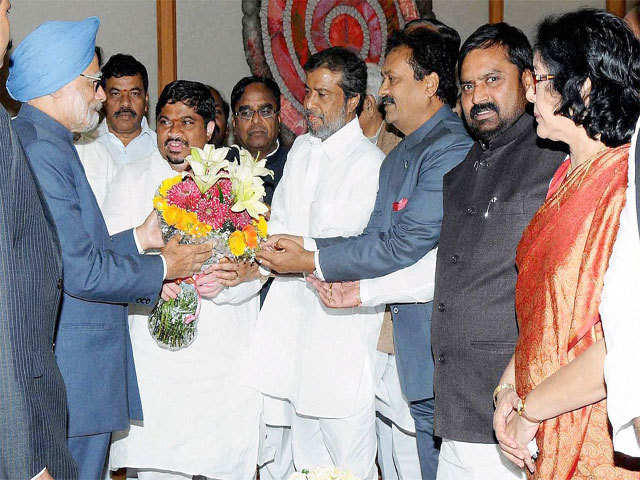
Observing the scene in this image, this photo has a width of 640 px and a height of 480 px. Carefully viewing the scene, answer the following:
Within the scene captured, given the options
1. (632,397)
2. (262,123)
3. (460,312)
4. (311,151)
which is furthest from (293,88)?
(632,397)

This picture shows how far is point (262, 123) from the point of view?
4613 millimetres

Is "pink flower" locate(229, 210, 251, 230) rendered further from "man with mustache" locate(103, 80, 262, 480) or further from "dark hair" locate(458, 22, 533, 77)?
"dark hair" locate(458, 22, 533, 77)

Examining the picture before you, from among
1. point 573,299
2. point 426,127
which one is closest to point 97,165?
point 426,127

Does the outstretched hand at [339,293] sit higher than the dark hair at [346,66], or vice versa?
the dark hair at [346,66]

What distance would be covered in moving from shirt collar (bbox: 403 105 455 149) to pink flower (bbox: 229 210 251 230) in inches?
30.4

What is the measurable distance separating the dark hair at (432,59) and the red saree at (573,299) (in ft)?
4.65

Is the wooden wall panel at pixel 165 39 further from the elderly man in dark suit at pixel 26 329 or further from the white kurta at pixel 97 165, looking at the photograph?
the elderly man in dark suit at pixel 26 329

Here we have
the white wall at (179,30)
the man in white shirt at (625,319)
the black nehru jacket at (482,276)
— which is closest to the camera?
the man in white shirt at (625,319)

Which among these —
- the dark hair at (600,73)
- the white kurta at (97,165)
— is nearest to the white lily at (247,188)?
the dark hair at (600,73)

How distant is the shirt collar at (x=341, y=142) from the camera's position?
3.72 meters

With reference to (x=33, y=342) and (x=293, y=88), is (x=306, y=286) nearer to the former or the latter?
(x=33, y=342)

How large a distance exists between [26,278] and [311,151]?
215cm

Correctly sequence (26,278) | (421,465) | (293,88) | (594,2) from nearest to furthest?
1. (26,278)
2. (421,465)
3. (293,88)
4. (594,2)

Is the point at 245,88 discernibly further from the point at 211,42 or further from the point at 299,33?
the point at 299,33
